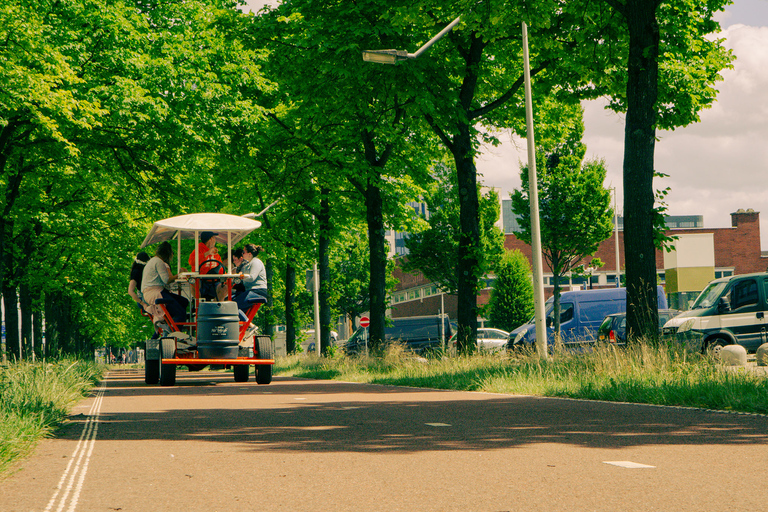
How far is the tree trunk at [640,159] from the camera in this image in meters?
13.2

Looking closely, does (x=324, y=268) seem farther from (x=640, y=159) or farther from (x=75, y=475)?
(x=75, y=475)

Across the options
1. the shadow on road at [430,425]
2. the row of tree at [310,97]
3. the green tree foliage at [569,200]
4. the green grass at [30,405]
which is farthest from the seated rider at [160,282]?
the green tree foliage at [569,200]

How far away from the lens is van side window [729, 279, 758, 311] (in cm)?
1995

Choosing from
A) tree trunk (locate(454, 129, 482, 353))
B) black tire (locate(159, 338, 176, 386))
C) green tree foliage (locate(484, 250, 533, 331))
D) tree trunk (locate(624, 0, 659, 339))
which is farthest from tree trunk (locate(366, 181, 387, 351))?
green tree foliage (locate(484, 250, 533, 331))

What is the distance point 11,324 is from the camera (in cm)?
2616

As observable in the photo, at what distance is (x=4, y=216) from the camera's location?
21.7m

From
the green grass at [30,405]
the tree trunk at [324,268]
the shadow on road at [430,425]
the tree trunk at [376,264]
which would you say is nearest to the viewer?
the green grass at [30,405]

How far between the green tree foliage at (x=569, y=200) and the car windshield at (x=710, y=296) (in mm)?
13661

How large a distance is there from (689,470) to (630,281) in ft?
26.4

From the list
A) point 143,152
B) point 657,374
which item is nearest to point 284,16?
point 143,152

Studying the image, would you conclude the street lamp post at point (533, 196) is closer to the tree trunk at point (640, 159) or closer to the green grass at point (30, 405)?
the tree trunk at point (640, 159)

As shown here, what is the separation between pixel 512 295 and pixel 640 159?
123 ft

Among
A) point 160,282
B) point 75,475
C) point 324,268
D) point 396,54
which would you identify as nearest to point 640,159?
point 396,54

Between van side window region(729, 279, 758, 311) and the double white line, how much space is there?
631 inches
